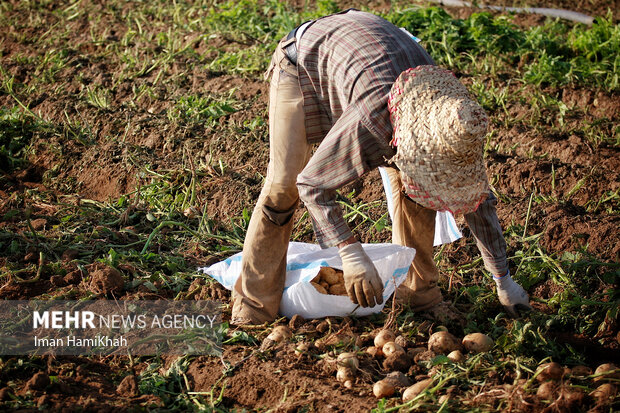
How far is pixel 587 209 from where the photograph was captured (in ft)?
11.6

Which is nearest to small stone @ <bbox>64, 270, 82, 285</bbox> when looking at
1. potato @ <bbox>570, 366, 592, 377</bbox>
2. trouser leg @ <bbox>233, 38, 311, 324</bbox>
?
trouser leg @ <bbox>233, 38, 311, 324</bbox>

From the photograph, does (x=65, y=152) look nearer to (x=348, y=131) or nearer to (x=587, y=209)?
(x=348, y=131)

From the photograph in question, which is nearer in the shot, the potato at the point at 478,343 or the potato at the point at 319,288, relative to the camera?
the potato at the point at 478,343

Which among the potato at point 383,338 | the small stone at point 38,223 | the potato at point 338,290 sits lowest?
the potato at point 383,338

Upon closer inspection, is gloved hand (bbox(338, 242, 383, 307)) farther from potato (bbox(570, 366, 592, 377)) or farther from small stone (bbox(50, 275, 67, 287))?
small stone (bbox(50, 275, 67, 287))

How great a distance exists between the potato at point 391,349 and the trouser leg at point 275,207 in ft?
1.75

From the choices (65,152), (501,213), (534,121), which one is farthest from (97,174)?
(534,121)

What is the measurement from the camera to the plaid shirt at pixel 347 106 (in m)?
2.26

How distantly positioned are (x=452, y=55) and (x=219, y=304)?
276cm

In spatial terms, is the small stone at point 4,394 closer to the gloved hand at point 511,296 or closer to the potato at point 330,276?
the potato at point 330,276

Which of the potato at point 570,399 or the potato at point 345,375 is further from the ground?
the potato at point 570,399

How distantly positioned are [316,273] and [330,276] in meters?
0.12

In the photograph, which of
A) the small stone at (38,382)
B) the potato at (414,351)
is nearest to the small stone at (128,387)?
the small stone at (38,382)

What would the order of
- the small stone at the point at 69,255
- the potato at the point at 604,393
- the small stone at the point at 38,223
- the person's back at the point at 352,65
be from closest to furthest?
the potato at the point at 604,393 < the person's back at the point at 352,65 < the small stone at the point at 69,255 < the small stone at the point at 38,223
